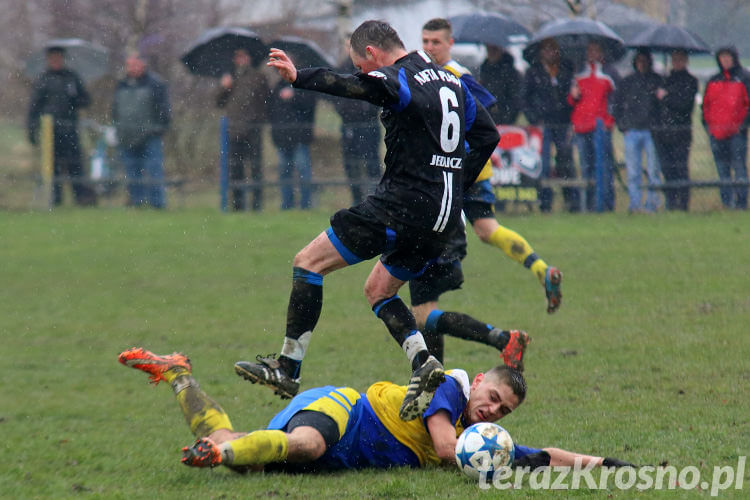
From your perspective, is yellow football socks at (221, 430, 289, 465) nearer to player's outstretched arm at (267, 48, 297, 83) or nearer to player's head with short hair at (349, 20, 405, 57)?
player's outstretched arm at (267, 48, 297, 83)

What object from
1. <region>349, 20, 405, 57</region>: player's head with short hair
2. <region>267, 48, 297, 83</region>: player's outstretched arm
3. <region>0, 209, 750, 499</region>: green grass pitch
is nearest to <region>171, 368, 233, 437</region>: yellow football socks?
<region>0, 209, 750, 499</region>: green grass pitch

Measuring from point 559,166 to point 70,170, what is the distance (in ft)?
25.1

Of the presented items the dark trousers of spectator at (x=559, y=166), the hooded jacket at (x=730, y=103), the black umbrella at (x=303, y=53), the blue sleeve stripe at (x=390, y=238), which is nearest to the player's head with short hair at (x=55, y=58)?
the black umbrella at (x=303, y=53)

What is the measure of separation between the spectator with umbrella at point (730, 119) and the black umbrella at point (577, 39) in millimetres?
1648

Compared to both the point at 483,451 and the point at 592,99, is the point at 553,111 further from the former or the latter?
the point at 483,451

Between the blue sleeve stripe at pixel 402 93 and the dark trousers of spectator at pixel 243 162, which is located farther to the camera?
the dark trousers of spectator at pixel 243 162

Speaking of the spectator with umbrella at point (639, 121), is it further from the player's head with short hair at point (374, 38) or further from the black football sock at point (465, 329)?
the player's head with short hair at point (374, 38)

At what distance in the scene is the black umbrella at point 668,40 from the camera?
15.4m

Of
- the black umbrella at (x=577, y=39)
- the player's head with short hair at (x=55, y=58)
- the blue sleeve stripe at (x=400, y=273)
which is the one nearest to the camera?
the blue sleeve stripe at (x=400, y=273)

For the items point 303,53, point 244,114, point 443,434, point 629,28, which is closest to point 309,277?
point 443,434

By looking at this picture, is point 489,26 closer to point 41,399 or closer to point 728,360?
point 728,360

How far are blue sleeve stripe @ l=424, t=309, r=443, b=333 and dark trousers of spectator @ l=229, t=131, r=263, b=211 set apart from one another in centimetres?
974

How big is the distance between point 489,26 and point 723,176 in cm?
424

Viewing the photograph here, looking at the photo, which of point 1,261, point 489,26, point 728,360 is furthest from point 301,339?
point 489,26
